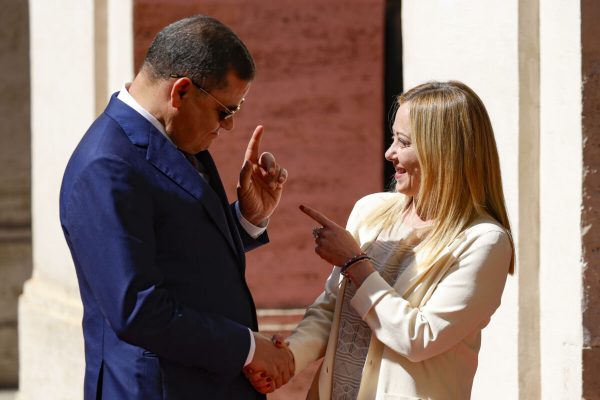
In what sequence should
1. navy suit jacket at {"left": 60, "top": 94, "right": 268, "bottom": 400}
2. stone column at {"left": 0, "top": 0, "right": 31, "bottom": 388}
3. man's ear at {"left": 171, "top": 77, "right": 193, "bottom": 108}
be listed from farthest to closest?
stone column at {"left": 0, "top": 0, "right": 31, "bottom": 388}
man's ear at {"left": 171, "top": 77, "right": 193, "bottom": 108}
navy suit jacket at {"left": 60, "top": 94, "right": 268, "bottom": 400}

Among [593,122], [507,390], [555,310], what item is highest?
[593,122]

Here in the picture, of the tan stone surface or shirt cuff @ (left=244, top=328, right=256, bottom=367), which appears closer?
shirt cuff @ (left=244, top=328, right=256, bottom=367)

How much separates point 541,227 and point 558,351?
1.65 ft

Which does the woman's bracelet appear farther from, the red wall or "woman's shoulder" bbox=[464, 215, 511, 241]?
the red wall

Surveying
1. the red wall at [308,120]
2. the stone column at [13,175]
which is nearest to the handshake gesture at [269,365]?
the red wall at [308,120]

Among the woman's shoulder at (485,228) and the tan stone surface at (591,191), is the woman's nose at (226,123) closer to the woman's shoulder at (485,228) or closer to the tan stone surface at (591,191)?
the woman's shoulder at (485,228)

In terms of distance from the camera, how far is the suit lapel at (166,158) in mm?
3113

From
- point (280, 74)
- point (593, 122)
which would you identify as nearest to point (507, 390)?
point (593, 122)

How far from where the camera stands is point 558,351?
4555 millimetres

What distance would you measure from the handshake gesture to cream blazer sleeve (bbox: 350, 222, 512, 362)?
25 cm

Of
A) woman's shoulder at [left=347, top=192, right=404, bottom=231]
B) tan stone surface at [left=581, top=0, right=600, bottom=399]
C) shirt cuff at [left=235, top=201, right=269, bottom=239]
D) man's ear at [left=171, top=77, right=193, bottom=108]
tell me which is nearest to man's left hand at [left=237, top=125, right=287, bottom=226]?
shirt cuff at [left=235, top=201, right=269, bottom=239]

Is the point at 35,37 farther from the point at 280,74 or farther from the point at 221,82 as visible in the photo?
the point at 221,82

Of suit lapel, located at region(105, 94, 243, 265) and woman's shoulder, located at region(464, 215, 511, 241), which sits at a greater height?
suit lapel, located at region(105, 94, 243, 265)

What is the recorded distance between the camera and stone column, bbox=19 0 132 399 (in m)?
6.38
